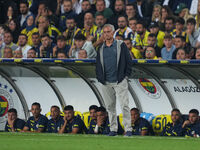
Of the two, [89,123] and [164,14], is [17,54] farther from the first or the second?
[164,14]

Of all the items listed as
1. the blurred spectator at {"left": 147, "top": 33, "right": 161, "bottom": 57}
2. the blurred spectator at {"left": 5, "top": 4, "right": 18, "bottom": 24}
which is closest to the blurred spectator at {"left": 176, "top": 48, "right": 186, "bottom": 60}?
the blurred spectator at {"left": 147, "top": 33, "right": 161, "bottom": 57}

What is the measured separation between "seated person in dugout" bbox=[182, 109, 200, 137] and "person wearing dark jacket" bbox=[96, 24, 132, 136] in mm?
1773

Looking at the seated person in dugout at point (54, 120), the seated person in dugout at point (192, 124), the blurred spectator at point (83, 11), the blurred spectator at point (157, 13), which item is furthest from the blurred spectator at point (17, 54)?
the seated person in dugout at point (192, 124)

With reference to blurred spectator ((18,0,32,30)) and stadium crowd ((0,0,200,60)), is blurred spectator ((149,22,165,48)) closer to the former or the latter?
stadium crowd ((0,0,200,60))

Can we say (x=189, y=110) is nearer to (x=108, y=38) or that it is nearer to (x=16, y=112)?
(x=108, y=38)

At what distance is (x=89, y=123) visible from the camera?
11688 mm

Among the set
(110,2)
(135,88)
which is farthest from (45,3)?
(135,88)

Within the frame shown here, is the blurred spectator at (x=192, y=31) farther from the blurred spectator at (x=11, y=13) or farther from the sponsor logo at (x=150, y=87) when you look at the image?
the blurred spectator at (x=11, y=13)

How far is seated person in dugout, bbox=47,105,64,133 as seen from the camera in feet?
39.0

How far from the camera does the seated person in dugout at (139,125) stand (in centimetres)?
1100

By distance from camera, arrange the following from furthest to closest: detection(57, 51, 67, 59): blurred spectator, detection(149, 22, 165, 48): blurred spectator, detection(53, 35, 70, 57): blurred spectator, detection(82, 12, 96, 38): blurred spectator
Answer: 1. detection(82, 12, 96, 38): blurred spectator
2. detection(53, 35, 70, 57): blurred spectator
3. detection(149, 22, 165, 48): blurred spectator
4. detection(57, 51, 67, 59): blurred spectator

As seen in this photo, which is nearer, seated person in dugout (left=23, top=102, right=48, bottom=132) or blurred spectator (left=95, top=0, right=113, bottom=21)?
seated person in dugout (left=23, top=102, right=48, bottom=132)

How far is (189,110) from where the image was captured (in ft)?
36.2

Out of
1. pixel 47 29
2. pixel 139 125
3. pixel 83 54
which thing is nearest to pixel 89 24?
pixel 47 29
